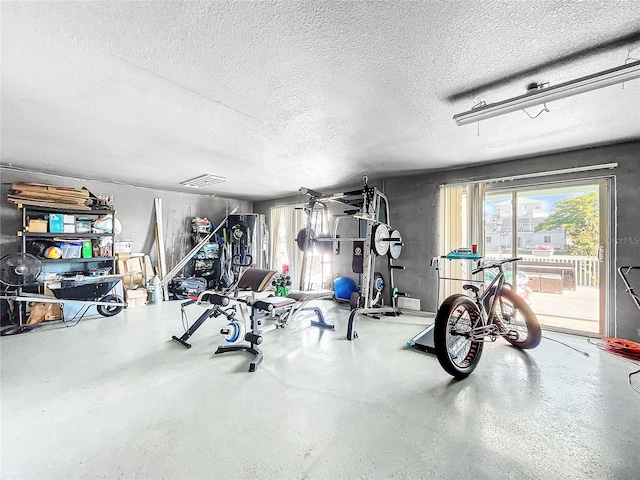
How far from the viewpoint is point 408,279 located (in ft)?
15.9

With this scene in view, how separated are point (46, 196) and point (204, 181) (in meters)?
2.33

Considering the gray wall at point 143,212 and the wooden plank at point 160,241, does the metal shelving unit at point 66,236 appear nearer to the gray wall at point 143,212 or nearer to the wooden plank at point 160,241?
the gray wall at point 143,212

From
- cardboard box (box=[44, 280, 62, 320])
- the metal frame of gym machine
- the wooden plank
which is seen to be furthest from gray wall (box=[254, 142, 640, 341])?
cardboard box (box=[44, 280, 62, 320])

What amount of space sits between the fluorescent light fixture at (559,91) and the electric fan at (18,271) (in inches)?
223

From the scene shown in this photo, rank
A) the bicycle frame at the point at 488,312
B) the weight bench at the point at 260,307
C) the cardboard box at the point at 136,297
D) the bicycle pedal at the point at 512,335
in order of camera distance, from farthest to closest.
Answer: the cardboard box at the point at 136,297, the bicycle pedal at the point at 512,335, the weight bench at the point at 260,307, the bicycle frame at the point at 488,312

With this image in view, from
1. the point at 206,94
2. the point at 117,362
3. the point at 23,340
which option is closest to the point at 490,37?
the point at 206,94

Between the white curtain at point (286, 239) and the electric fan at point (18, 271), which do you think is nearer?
the electric fan at point (18, 271)

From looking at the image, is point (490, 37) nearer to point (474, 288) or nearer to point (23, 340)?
point (474, 288)

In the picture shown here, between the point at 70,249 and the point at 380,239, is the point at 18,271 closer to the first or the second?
the point at 70,249

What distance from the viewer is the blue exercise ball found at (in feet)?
17.3

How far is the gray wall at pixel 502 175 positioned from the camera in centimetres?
316

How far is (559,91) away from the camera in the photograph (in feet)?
6.12

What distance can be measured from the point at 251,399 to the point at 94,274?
4204mm

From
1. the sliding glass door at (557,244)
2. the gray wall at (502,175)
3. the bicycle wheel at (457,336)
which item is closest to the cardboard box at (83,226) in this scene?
the gray wall at (502,175)
